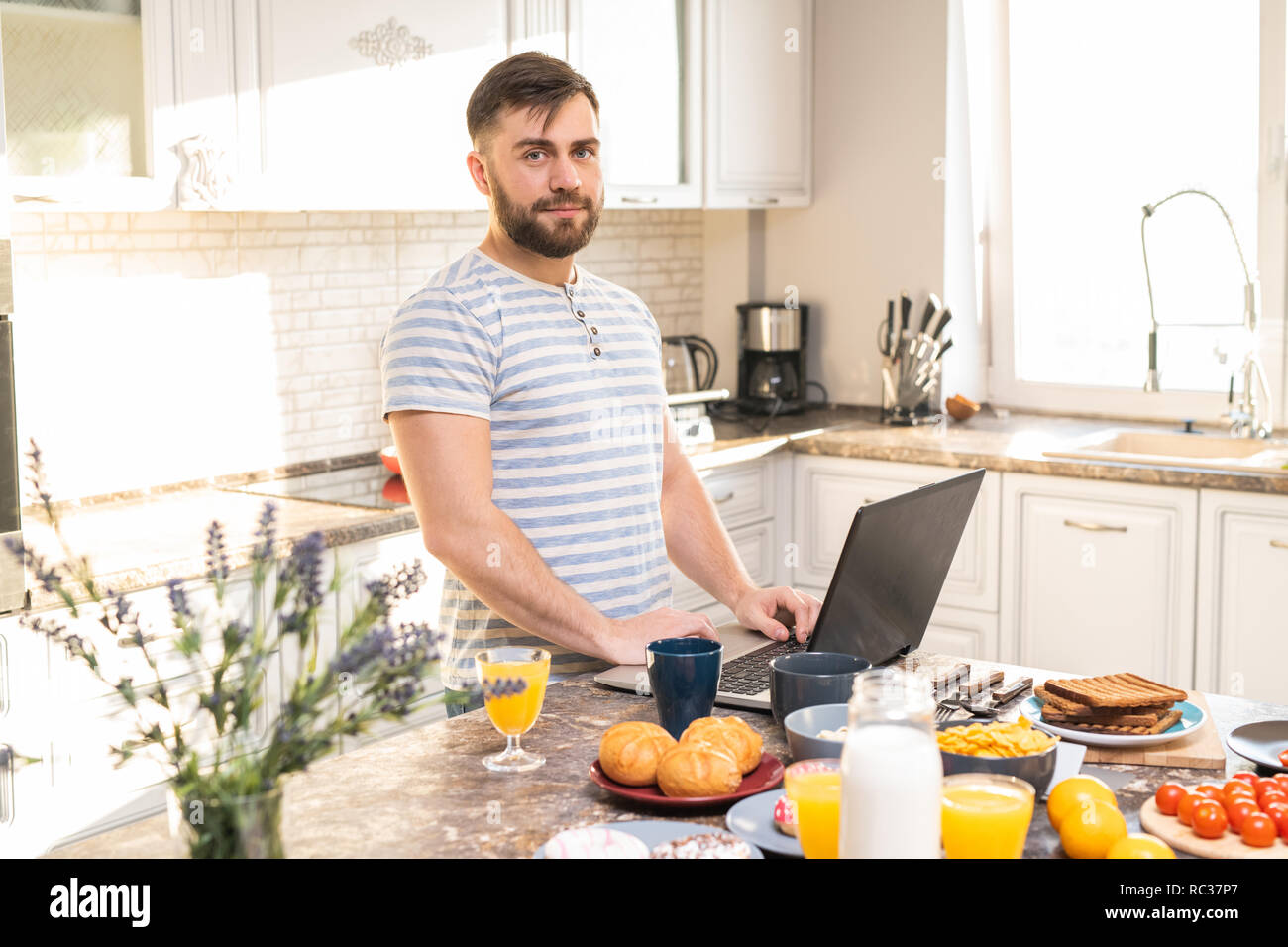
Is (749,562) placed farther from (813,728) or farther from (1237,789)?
(1237,789)

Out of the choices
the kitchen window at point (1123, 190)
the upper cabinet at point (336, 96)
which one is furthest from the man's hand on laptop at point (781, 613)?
the kitchen window at point (1123, 190)

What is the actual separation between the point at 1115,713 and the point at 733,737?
459 mm

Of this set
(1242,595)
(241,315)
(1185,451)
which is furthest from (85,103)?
(1185,451)

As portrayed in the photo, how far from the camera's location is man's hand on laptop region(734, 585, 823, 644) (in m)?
1.91

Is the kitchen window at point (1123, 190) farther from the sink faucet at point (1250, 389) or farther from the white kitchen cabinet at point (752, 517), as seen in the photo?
the white kitchen cabinet at point (752, 517)

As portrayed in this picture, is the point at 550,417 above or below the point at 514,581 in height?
above

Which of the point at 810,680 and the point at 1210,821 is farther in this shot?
the point at 810,680

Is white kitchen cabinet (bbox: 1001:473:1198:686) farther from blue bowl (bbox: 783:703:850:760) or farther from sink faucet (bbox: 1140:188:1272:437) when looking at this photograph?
blue bowl (bbox: 783:703:850:760)

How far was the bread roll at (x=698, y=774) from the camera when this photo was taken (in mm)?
1348

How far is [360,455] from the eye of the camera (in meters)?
3.66

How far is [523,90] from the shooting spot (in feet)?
6.58

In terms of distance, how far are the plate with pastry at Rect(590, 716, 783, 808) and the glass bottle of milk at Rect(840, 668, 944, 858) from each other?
31cm

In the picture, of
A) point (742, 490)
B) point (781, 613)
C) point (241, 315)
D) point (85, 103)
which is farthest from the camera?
point (742, 490)

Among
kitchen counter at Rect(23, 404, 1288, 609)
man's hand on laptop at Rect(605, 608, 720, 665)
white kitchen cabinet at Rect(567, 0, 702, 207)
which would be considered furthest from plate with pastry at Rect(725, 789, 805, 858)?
white kitchen cabinet at Rect(567, 0, 702, 207)
